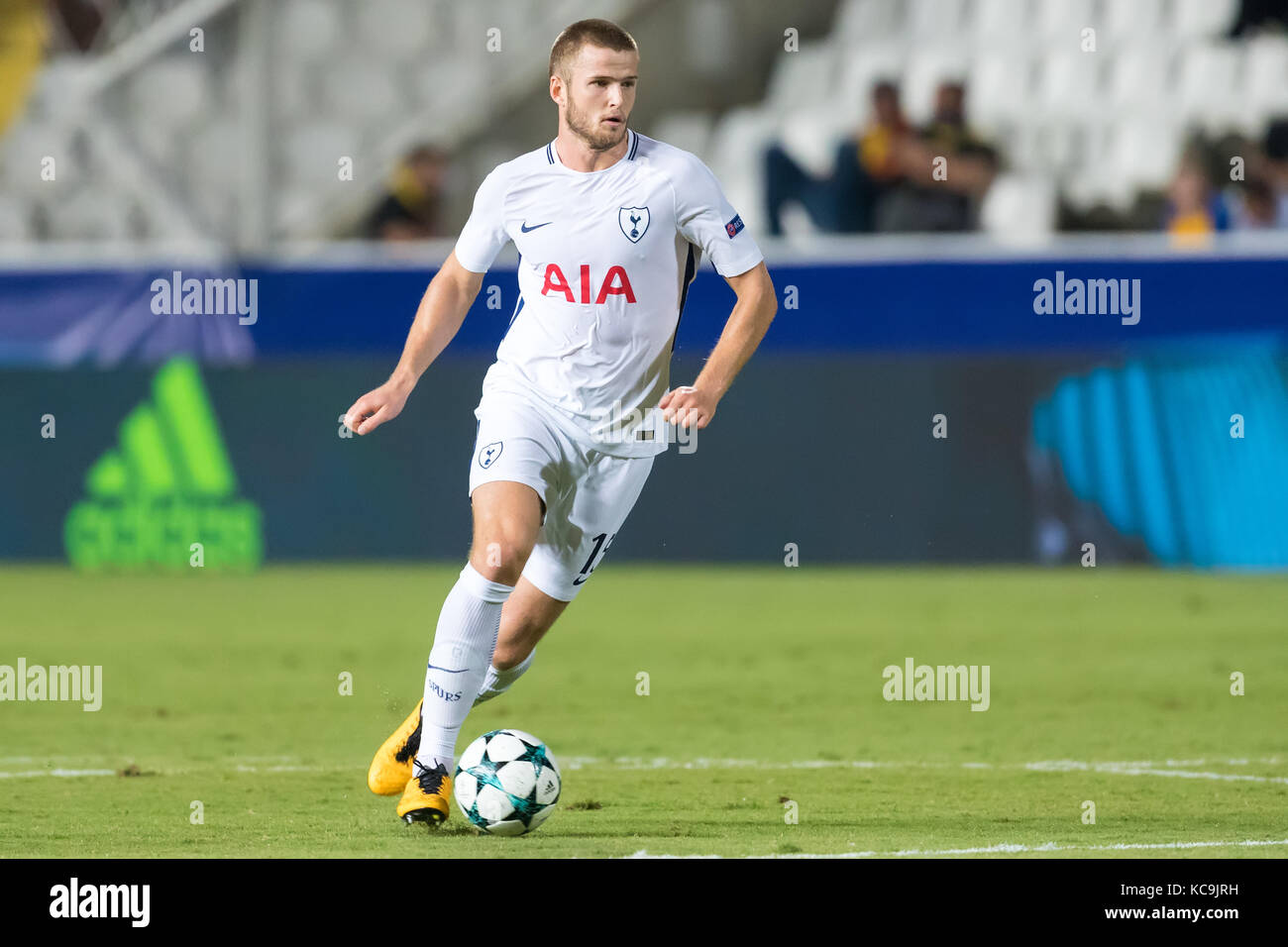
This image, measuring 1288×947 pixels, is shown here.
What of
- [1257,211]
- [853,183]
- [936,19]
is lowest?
[1257,211]

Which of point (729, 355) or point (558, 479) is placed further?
point (558, 479)

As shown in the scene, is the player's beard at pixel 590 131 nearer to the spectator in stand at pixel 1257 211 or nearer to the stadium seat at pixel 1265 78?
the spectator in stand at pixel 1257 211

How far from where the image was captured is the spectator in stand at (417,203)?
17953mm

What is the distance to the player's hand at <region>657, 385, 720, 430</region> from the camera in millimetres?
6082

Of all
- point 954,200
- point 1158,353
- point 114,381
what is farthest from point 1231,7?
point 114,381

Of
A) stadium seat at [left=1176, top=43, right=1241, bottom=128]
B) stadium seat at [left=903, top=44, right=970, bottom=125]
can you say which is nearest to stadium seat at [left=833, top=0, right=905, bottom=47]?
stadium seat at [left=903, top=44, right=970, bottom=125]

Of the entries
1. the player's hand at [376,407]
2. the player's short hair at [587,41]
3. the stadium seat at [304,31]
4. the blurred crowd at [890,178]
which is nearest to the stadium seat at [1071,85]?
the blurred crowd at [890,178]

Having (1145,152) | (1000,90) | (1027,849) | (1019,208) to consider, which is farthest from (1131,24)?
(1027,849)

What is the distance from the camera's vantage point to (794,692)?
10211 millimetres

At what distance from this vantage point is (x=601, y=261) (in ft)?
21.6

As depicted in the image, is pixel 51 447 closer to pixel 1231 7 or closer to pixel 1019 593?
pixel 1019 593

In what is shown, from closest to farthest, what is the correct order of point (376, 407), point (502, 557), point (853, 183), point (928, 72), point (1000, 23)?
point (502, 557), point (376, 407), point (853, 183), point (928, 72), point (1000, 23)

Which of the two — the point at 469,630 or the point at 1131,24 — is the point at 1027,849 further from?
the point at 1131,24

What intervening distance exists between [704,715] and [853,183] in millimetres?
8379
